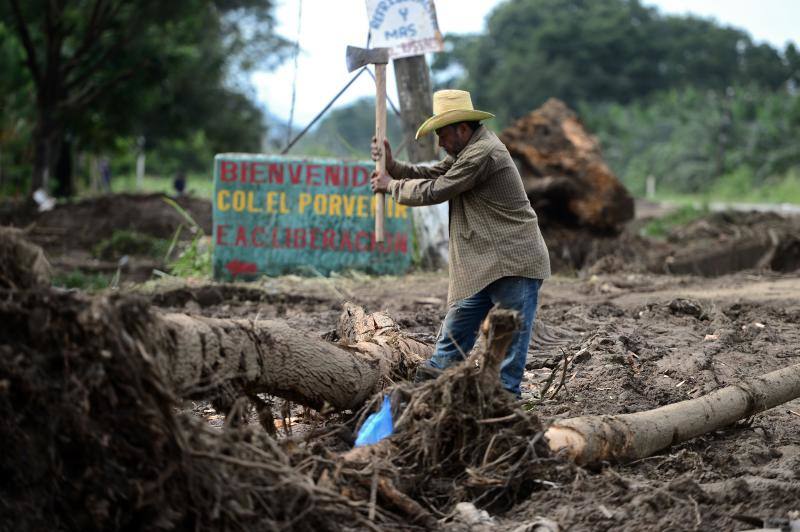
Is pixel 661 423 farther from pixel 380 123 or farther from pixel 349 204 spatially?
pixel 349 204

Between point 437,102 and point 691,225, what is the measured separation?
13439mm

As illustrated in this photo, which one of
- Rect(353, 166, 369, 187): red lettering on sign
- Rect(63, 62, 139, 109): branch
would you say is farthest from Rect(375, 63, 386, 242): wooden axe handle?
Rect(63, 62, 139, 109): branch

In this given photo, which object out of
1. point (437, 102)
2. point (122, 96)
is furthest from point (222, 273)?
point (122, 96)

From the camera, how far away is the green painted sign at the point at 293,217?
11.3m

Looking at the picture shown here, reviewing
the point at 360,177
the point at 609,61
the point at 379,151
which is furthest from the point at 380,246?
the point at 609,61

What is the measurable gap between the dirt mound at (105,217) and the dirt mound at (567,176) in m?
7.69

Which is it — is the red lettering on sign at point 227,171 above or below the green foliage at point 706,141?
below

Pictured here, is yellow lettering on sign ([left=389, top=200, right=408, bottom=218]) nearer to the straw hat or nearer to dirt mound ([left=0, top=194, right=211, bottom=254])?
the straw hat

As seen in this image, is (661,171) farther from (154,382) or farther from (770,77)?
(154,382)

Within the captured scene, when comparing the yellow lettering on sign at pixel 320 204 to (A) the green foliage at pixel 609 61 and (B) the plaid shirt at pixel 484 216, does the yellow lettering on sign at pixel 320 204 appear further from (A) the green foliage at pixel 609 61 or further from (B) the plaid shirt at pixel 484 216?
(A) the green foliage at pixel 609 61

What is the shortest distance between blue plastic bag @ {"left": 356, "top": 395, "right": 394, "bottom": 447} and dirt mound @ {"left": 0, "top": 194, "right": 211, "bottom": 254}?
1466cm

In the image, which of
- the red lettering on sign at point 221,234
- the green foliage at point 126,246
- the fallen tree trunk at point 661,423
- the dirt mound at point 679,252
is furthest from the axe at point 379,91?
the green foliage at point 126,246

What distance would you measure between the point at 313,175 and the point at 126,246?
23.5 ft

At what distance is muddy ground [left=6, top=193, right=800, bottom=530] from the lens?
435cm
